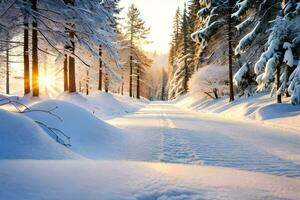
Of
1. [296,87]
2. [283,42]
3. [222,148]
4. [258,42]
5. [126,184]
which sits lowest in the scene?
[222,148]

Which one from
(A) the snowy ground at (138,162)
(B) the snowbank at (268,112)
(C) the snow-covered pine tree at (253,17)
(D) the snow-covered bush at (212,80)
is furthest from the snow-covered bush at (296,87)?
(D) the snow-covered bush at (212,80)

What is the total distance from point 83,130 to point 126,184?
761cm

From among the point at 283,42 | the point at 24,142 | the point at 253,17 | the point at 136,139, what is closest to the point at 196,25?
the point at 253,17

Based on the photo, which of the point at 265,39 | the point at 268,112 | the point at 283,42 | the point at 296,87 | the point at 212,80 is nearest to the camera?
the point at 296,87

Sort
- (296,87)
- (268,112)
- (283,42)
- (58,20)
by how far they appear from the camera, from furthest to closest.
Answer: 1. (268,112)
2. (283,42)
3. (296,87)
4. (58,20)

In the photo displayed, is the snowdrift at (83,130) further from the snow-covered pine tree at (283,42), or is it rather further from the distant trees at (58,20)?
the snow-covered pine tree at (283,42)

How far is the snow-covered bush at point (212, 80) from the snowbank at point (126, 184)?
32.4 m

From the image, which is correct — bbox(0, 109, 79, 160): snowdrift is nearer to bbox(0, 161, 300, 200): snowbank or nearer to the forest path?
bbox(0, 161, 300, 200): snowbank

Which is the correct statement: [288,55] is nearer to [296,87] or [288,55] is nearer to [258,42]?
[296,87]

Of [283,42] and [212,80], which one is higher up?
[283,42]

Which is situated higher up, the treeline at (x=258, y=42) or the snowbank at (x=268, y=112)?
the treeline at (x=258, y=42)

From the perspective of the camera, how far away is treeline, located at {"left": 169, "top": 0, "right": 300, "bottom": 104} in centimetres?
1967

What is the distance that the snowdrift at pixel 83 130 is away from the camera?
10.2 m

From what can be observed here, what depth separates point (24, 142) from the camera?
720cm
